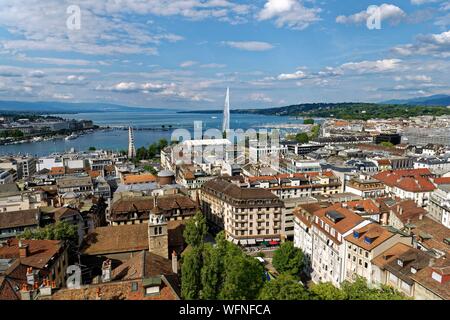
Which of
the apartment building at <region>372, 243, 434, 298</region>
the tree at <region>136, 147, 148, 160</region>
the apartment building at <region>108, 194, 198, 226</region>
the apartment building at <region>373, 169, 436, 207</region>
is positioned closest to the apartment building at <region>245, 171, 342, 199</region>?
the apartment building at <region>373, 169, 436, 207</region>

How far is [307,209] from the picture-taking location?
2495cm

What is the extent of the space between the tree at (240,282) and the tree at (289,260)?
11.1 meters

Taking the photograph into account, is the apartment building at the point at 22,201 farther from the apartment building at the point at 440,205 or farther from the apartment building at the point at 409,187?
the apartment building at the point at 409,187

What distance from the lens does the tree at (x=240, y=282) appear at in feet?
31.3

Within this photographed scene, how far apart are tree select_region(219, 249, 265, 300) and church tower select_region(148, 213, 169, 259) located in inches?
309

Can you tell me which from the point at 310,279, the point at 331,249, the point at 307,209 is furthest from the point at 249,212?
the point at 331,249

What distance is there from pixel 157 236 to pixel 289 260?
8.80 metres

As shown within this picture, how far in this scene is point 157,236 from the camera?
18.0 metres

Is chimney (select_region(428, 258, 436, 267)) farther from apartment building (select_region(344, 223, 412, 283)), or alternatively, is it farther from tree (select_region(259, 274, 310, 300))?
tree (select_region(259, 274, 310, 300))

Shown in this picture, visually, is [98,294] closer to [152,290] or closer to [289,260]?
[152,290]

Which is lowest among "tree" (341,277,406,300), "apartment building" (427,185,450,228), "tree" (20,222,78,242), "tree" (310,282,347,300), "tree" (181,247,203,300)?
"apartment building" (427,185,450,228)

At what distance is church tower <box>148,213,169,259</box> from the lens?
17844 mm

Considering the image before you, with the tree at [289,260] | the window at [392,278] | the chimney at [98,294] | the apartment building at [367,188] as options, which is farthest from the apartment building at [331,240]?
the apartment building at [367,188]

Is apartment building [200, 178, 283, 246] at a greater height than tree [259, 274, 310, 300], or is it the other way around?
tree [259, 274, 310, 300]
